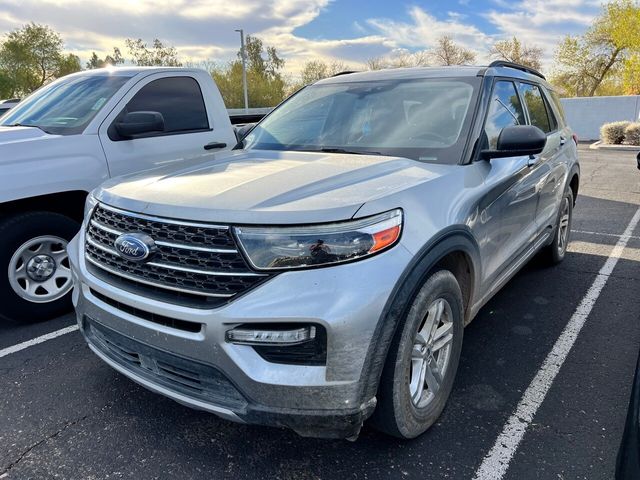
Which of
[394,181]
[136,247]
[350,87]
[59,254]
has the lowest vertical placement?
[59,254]

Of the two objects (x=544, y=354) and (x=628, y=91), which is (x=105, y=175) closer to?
(x=544, y=354)

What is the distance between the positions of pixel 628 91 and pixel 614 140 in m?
18.4

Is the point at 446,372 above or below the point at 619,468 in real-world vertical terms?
below

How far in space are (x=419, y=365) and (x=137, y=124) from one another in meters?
3.07

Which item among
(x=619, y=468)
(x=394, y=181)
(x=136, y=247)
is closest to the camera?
(x=619, y=468)

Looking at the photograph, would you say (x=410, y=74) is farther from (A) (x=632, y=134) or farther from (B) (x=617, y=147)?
(A) (x=632, y=134)

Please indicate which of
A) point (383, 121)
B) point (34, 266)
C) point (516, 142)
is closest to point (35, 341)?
point (34, 266)

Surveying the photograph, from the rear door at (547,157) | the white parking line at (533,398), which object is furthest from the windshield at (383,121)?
the white parking line at (533,398)

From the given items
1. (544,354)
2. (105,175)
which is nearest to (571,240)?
(544,354)

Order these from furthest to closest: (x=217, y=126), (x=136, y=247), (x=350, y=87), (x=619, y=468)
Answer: (x=217, y=126)
(x=350, y=87)
(x=136, y=247)
(x=619, y=468)

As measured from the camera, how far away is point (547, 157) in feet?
13.3

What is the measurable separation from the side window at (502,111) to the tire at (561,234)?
1.40 metres

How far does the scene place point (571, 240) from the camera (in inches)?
244

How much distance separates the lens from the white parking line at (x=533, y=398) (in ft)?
7.50
